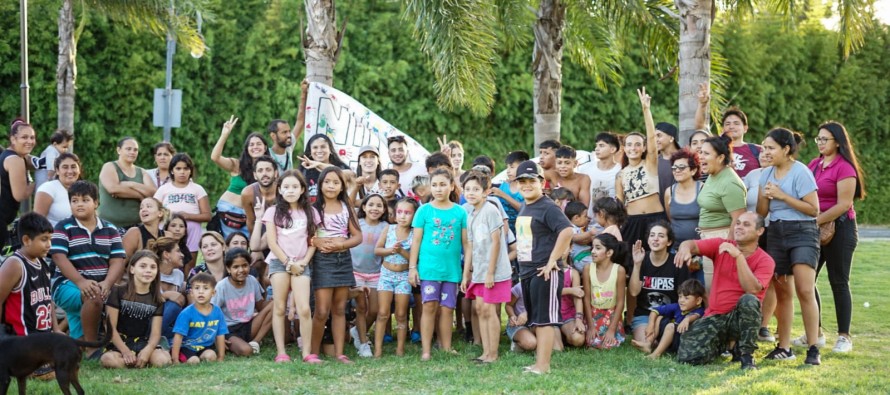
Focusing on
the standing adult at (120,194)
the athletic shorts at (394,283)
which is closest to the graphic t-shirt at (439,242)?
the athletic shorts at (394,283)

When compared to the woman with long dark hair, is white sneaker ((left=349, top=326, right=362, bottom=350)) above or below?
below

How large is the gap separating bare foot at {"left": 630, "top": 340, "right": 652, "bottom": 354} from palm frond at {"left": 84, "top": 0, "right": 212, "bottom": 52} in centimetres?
899

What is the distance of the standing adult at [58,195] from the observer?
7586 millimetres

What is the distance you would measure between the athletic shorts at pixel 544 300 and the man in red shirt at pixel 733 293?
912 millimetres

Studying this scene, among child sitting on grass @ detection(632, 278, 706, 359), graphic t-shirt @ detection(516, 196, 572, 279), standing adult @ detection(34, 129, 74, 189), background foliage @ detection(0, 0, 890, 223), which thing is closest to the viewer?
graphic t-shirt @ detection(516, 196, 572, 279)

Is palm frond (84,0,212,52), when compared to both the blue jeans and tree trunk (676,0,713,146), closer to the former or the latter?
the blue jeans

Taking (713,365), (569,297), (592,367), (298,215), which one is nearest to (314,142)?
(298,215)

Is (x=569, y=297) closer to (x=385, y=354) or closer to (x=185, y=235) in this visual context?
(x=385, y=354)

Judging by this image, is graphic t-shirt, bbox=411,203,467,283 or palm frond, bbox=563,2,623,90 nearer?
graphic t-shirt, bbox=411,203,467,283

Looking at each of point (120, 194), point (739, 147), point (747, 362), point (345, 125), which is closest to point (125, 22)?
point (345, 125)

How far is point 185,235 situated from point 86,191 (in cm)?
123

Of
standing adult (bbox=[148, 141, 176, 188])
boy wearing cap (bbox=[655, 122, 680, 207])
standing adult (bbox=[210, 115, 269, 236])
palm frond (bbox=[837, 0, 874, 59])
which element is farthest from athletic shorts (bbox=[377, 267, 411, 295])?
palm frond (bbox=[837, 0, 874, 59])

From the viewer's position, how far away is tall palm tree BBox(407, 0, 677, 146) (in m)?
9.25

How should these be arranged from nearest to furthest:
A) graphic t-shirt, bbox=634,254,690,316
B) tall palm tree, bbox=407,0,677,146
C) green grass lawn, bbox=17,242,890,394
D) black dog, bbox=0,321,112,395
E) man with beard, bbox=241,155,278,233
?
black dog, bbox=0,321,112,395
green grass lawn, bbox=17,242,890,394
graphic t-shirt, bbox=634,254,690,316
man with beard, bbox=241,155,278,233
tall palm tree, bbox=407,0,677,146
